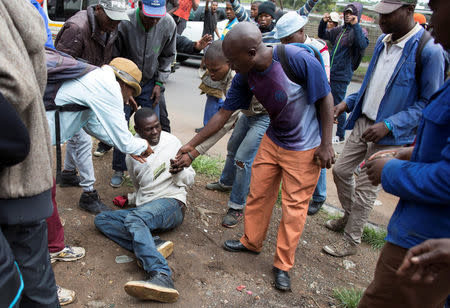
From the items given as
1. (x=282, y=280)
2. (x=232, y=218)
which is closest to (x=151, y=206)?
(x=232, y=218)

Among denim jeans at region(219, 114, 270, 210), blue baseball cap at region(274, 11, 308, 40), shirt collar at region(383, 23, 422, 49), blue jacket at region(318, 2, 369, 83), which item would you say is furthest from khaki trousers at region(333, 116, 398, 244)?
blue jacket at region(318, 2, 369, 83)

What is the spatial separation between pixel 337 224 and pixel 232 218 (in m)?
1.04

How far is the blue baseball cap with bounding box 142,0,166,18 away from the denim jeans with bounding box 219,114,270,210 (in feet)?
4.33

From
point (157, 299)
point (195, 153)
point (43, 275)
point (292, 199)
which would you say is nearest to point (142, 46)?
point (195, 153)

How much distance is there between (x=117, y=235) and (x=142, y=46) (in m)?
2.05

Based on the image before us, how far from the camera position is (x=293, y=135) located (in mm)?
2703

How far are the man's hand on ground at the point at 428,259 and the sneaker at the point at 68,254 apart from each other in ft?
7.18

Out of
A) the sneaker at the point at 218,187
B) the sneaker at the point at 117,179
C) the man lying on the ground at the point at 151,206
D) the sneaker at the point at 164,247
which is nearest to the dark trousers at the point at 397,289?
the man lying on the ground at the point at 151,206

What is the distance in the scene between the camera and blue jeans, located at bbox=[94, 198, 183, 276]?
8.52 ft

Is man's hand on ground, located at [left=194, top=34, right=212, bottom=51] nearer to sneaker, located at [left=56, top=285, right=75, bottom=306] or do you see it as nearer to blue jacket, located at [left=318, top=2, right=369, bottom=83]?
blue jacket, located at [left=318, top=2, right=369, bottom=83]

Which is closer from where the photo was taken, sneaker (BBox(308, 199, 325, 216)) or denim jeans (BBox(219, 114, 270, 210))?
denim jeans (BBox(219, 114, 270, 210))

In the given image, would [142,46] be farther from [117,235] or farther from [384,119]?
[384,119]

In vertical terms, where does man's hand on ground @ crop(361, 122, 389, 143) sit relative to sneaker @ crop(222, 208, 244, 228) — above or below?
above

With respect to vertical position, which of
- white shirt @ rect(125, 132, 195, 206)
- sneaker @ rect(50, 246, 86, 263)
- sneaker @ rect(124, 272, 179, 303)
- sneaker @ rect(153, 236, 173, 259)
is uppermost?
white shirt @ rect(125, 132, 195, 206)
